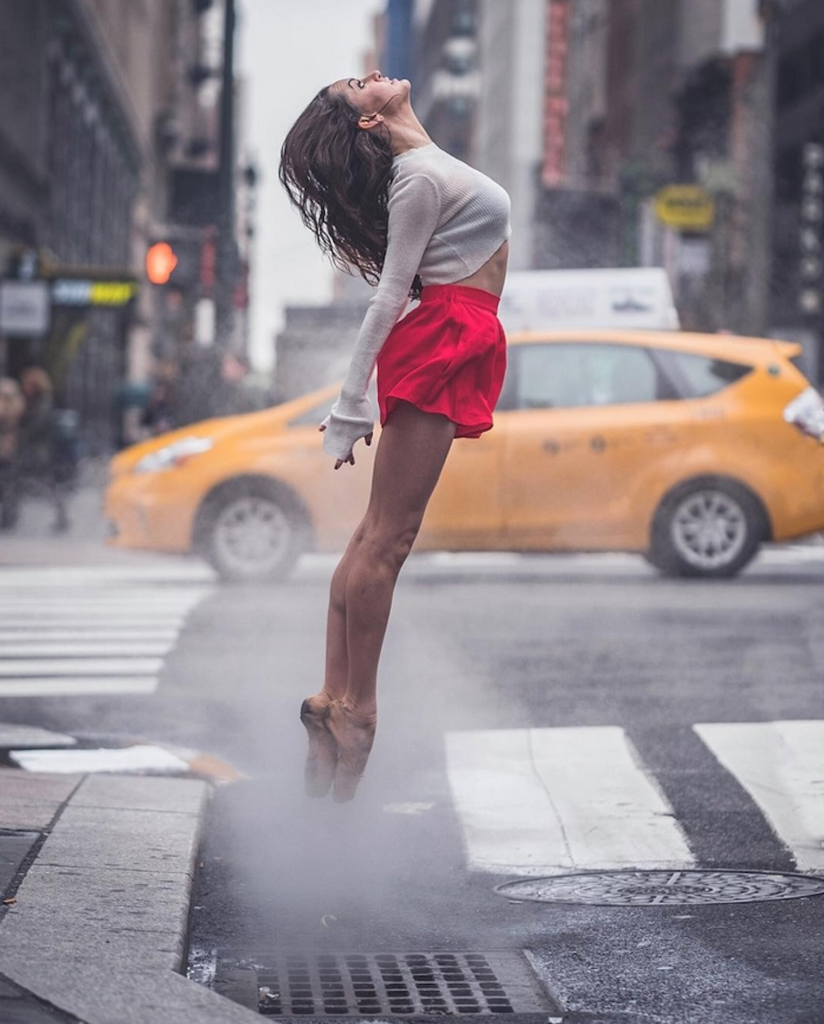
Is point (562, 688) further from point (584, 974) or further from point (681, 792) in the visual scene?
point (584, 974)

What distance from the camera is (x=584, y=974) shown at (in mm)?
3895

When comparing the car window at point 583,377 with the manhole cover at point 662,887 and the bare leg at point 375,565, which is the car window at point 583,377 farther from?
the bare leg at point 375,565

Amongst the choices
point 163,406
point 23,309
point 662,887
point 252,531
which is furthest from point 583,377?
point 23,309

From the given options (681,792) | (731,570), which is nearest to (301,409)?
(731,570)

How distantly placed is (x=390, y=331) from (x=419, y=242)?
20cm

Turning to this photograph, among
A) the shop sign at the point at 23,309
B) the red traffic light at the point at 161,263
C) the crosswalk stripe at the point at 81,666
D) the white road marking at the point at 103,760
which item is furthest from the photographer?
the shop sign at the point at 23,309

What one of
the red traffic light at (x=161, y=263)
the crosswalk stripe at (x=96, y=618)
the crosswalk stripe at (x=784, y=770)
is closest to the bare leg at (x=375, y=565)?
the crosswalk stripe at (x=784, y=770)

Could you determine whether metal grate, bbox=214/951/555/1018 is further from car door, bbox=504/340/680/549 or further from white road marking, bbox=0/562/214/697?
car door, bbox=504/340/680/549

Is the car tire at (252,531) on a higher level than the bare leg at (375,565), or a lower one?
lower

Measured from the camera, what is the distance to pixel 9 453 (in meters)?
19.4

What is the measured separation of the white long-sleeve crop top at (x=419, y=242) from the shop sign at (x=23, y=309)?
1992 centimetres

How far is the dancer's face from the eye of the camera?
4.29 meters

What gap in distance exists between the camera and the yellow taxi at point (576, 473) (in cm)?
1321

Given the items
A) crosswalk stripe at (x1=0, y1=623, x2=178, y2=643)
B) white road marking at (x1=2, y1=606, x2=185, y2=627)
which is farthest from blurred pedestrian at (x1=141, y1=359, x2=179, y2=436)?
crosswalk stripe at (x1=0, y1=623, x2=178, y2=643)
